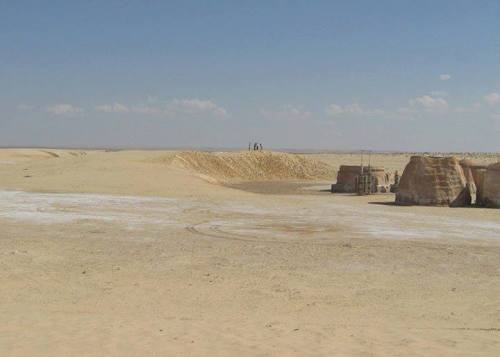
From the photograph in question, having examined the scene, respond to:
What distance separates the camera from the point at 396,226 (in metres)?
15.6

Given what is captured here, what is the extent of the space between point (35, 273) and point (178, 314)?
3215 mm

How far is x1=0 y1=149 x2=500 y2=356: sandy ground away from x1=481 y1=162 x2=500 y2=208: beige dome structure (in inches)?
161

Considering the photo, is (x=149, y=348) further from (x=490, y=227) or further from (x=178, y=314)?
(x=490, y=227)

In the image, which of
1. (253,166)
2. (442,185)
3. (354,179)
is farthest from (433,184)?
(253,166)

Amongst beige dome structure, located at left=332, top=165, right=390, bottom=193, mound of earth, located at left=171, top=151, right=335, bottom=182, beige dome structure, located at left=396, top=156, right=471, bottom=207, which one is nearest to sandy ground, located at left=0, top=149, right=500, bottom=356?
beige dome structure, located at left=396, top=156, right=471, bottom=207

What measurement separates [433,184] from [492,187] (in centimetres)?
199

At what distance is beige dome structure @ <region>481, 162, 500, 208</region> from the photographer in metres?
22.0

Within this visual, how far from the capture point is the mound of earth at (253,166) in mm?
43562

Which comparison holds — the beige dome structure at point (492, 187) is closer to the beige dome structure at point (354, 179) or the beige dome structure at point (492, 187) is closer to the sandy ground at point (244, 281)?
the sandy ground at point (244, 281)

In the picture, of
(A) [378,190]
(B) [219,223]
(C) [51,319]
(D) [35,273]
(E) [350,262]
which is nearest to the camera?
(C) [51,319]

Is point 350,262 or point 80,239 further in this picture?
point 80,239

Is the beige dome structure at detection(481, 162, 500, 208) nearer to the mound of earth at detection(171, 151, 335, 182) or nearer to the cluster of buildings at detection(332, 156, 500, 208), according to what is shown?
the cluster of buildings at detection(332, 156, 500, 208)

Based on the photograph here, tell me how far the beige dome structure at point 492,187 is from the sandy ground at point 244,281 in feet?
13.5

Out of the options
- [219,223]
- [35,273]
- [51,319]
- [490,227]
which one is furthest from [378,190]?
[51,319]
